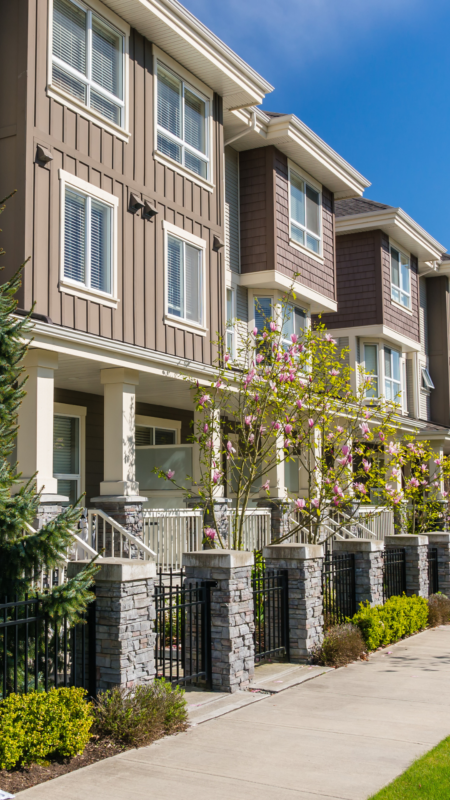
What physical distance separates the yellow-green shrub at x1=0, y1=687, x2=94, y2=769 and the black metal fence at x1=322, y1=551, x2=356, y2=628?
578 cm

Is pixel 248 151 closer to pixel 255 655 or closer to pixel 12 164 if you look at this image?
pixel 12 164

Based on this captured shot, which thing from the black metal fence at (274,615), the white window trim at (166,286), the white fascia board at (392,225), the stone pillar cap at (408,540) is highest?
the white fascia board at (392,225)

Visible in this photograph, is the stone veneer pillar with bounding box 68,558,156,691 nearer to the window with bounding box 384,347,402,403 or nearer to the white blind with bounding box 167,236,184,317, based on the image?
the white blind with bounding box 167,236,184,317

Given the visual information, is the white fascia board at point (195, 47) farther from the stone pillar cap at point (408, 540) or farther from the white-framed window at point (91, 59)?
the stone pillar cap at point (408, 540)

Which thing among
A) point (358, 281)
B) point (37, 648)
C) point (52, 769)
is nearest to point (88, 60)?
point (37, 648)

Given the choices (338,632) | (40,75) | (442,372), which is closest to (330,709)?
(338,632)

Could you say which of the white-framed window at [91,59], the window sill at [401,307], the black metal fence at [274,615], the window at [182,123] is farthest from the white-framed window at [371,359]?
the black metal fence at [274,615]

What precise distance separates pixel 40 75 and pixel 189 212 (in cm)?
425

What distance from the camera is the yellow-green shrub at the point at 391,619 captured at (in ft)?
39.1

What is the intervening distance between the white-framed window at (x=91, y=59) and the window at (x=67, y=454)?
547 cm

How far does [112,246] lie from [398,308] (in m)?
14.6

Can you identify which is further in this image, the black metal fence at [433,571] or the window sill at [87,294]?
the black metal fence at [433,571]

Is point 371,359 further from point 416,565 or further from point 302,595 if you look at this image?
point 302,595

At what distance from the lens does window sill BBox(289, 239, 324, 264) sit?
783 inches
